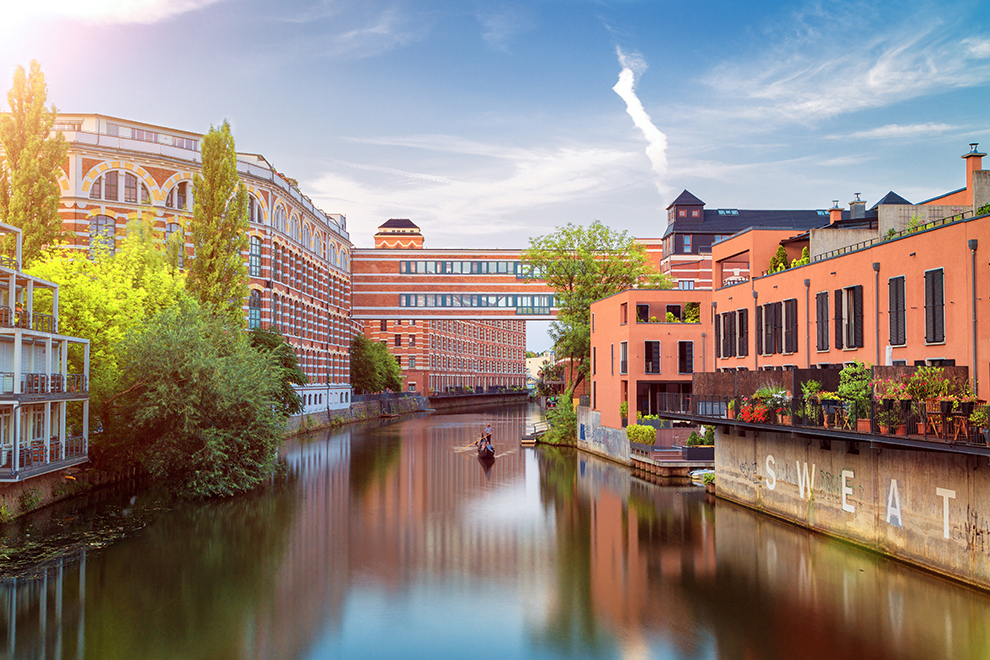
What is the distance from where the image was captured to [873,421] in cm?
2048

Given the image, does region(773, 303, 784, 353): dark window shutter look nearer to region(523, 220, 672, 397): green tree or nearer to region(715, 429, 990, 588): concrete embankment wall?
region(715, 429, 990, 588): concrete embankment wall

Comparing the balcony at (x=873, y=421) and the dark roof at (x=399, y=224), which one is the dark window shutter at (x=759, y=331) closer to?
the balcony at (x=873, y=421)

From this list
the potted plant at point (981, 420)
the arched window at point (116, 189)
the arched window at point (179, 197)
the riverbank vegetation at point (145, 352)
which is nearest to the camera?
the potted plant at point (981, 420)

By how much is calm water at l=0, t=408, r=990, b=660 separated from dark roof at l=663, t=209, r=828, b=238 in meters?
54.6

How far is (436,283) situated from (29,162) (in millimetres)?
59653

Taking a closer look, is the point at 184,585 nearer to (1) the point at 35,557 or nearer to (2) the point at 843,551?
(1) the point at 35,557

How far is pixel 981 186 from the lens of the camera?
2431 cm

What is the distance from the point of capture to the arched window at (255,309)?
2431 inches

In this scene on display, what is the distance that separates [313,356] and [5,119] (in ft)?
136

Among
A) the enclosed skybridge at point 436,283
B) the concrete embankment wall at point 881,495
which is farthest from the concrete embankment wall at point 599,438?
the enclosed skybridge at point 436,283

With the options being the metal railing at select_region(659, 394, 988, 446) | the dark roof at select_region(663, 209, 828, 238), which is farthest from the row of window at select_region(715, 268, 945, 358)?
the dark roof at select_region(663, 209, 828, 238)

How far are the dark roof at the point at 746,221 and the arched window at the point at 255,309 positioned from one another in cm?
4382

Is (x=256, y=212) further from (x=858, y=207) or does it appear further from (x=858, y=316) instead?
(x=858, y=316)

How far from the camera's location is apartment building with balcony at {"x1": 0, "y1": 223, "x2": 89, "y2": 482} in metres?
26.3
